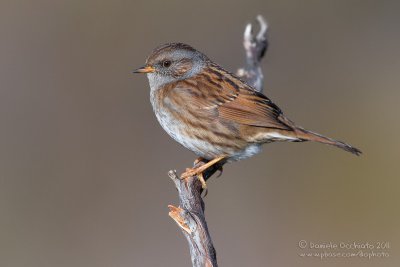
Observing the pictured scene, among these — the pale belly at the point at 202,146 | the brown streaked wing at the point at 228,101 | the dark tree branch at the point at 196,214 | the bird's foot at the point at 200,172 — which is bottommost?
the dark tree branch at the point at 196,214

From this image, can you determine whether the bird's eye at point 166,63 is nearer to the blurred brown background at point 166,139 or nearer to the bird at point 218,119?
the bird at point 218,119

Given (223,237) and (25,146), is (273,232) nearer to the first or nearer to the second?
(223,237)

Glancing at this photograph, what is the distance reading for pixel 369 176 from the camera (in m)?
9.91

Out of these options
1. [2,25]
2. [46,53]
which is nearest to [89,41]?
[46,53]

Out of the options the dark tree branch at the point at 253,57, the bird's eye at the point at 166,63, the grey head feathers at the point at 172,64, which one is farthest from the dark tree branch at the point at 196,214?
the bird's eye at the point at 166,63

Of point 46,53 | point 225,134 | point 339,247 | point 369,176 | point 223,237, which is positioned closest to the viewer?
point 225,134

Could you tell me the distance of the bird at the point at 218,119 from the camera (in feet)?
20.2

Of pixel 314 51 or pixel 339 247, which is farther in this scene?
pixel 314 51

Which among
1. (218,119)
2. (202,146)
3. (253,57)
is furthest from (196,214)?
(253,57)

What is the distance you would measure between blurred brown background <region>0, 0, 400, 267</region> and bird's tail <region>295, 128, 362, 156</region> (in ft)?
9.40

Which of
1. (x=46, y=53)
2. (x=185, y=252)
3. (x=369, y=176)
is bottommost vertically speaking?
(x=185, y=252)

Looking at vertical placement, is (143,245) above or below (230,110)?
below

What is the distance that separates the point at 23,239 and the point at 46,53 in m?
3.83

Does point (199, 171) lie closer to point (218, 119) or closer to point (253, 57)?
point (218, 119)
